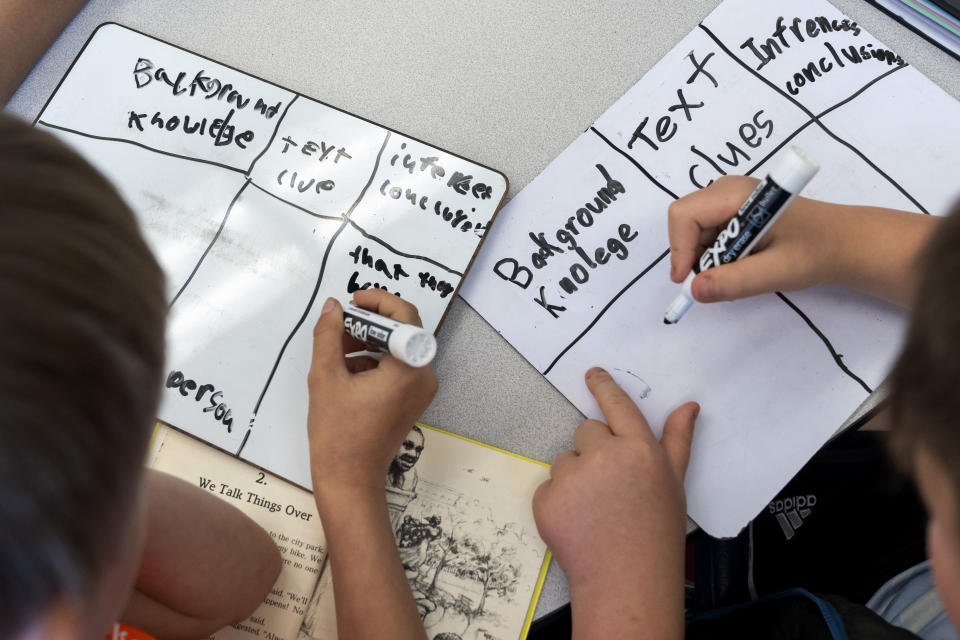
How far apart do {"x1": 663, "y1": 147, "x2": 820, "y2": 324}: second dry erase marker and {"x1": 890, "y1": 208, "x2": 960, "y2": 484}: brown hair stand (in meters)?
0.10

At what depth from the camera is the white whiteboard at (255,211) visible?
591mm

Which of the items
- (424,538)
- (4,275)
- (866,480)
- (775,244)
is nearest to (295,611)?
(424,538)

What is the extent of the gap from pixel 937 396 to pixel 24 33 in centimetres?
89

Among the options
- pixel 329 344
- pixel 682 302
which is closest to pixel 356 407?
pixel 329 344

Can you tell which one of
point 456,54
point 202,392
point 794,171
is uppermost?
point 456,54

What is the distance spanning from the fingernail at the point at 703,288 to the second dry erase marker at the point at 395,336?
0.23m

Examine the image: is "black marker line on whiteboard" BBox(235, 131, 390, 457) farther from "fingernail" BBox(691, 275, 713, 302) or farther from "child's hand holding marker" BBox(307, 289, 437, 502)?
"fingernail" BBox(691, 275, 713, 302)

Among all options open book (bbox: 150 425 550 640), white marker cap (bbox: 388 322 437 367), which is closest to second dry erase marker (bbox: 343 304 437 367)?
white marker cap (bbox: 388 322 437 367)

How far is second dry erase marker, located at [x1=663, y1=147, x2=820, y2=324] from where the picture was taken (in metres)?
0.46

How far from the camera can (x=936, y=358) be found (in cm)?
36

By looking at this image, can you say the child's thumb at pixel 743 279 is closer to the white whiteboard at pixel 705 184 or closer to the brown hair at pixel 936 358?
→ the white whiteboard at pixel 705 184

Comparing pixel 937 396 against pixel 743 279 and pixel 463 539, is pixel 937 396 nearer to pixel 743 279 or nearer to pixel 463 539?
pixel 743 279

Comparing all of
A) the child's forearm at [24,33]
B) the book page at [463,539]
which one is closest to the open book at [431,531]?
the book page at [463,539]

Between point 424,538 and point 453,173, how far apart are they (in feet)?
1.15
